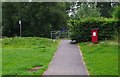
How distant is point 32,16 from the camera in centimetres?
4650

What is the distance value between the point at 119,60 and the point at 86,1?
4214cm

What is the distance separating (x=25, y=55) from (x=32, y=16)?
29.2 metres

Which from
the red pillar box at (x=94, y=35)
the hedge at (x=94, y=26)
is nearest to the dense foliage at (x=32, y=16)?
the hedge at (x=94, y=26)

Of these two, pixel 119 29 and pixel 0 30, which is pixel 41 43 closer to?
pixel 119 29

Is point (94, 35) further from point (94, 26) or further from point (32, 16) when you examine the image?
point (32, 16)

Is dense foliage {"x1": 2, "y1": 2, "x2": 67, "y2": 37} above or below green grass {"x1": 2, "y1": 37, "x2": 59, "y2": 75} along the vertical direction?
above

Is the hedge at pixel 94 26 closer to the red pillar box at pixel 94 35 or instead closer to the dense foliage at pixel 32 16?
the red pillar box at pixel 94 35

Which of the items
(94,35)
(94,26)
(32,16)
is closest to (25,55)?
(94,35)

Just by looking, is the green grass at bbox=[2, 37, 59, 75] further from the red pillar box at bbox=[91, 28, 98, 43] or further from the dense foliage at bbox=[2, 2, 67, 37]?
the dense foliage at bbox=[2, 2, 67, 37]

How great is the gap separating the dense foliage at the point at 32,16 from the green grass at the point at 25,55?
17.8 meters


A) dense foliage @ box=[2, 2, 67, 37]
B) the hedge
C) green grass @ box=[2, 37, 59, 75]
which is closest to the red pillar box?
the hedge

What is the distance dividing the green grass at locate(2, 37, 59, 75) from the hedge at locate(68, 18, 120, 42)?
2.48 m

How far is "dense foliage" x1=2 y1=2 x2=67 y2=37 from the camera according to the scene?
4631 centimetres

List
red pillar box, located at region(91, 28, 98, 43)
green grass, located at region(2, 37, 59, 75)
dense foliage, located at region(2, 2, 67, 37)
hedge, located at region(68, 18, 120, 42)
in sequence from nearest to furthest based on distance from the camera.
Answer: green grass, located at region(2, 37, 59, 75), red pillar box, located at region(91, 28, 98, 43), hedge, located at region(68, 18, 120, 42), dense foliage, located at region(2, 2, 67, 37)
